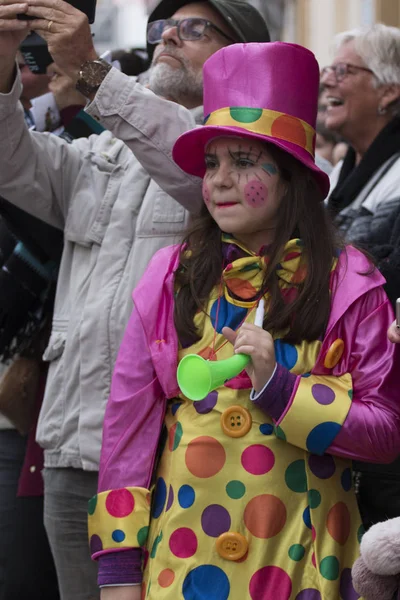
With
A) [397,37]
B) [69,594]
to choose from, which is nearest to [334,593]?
[69,594]

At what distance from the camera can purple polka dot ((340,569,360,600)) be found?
2.69m

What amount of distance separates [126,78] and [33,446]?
4.42ft

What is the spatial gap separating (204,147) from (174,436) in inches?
33.0

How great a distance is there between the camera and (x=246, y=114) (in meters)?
2.97

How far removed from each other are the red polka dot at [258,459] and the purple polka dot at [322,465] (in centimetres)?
10

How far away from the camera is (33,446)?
3908mm

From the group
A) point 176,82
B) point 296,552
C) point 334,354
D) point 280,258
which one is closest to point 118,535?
point 296,552

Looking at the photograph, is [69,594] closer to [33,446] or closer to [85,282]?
[33,446]

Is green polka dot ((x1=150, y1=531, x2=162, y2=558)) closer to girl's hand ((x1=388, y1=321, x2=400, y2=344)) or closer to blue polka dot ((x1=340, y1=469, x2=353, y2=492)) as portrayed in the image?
blue polka dot ((x1=340, y1=469, x2=353, y2=492))

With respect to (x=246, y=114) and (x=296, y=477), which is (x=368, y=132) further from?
(x=296, y=477)

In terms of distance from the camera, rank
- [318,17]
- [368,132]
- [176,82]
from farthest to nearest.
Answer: [318,17] < [368,132] < [176,82]

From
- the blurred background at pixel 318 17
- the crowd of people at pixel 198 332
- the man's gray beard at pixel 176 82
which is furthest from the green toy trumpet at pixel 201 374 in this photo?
the blurred background at pixel 318 17

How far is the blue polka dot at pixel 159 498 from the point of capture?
286 centimetres

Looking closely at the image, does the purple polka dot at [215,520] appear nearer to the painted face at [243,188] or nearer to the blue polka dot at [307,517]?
the blue polka dot at [307,517]
